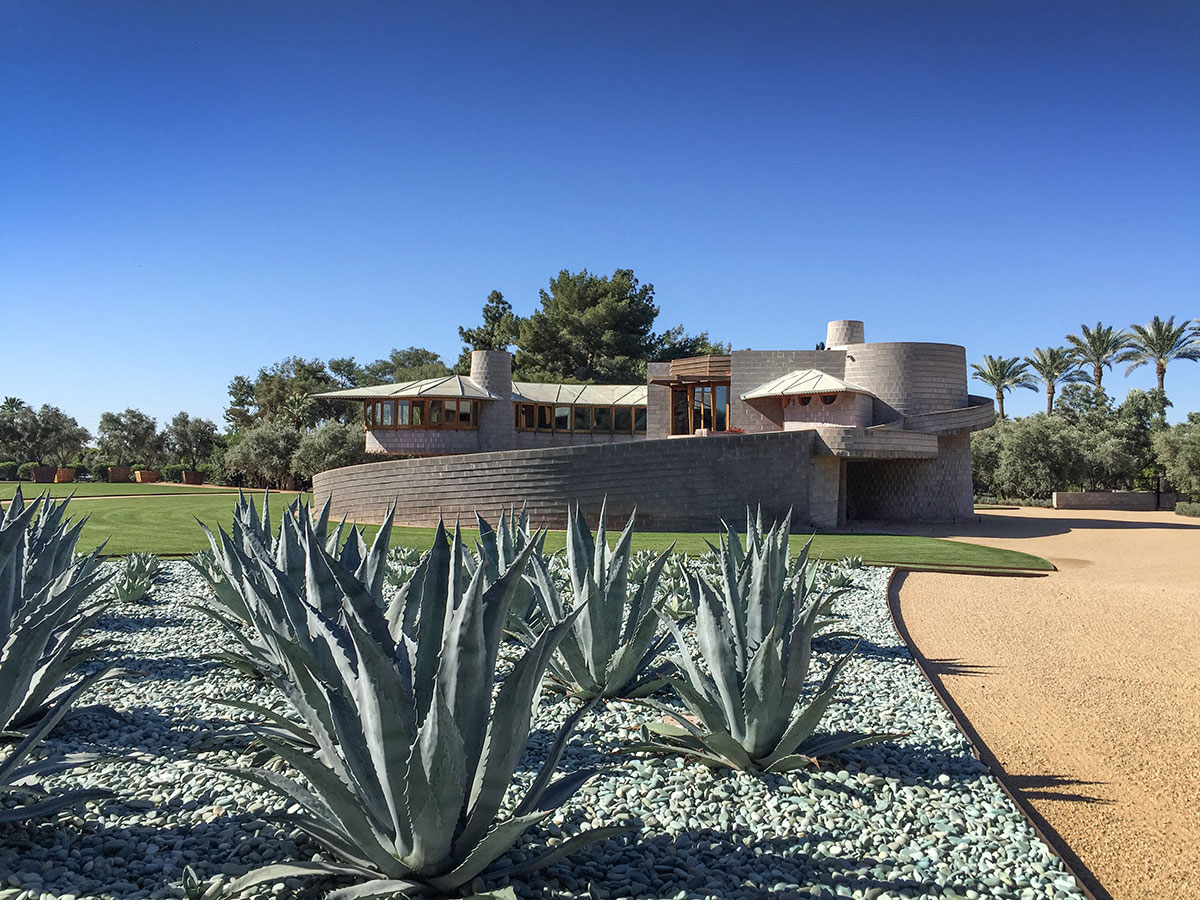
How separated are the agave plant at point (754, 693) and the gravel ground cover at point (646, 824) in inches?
4.5

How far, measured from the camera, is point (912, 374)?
2272cm

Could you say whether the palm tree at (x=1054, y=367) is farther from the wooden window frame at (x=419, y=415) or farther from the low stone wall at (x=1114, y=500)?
the wooden window frame at (x=419, y=415)

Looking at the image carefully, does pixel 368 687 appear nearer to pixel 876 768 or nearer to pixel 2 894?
pixel 2 894

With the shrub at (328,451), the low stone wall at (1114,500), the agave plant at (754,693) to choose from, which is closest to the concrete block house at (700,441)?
the shrub at (328,451)

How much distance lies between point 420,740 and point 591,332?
39603mm

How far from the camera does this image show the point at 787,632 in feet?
12.3

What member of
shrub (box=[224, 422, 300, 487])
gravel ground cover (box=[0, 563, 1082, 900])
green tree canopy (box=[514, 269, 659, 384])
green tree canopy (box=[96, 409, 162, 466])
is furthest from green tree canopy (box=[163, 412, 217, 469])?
gravel ground cover (box=[0, 563, 1082, 900])

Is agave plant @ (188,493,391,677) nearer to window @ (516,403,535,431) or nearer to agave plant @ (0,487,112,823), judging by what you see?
agave plant @ (0,487,112,823)

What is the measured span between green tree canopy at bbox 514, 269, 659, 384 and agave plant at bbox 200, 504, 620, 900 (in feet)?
124

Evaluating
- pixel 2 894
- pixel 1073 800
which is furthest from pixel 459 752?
pixel 1073 800

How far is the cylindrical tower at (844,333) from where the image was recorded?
24.4 m

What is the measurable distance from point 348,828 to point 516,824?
1.68 ft

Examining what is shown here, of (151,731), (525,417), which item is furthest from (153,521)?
(525,417)

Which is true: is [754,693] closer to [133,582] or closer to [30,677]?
[30,677]
